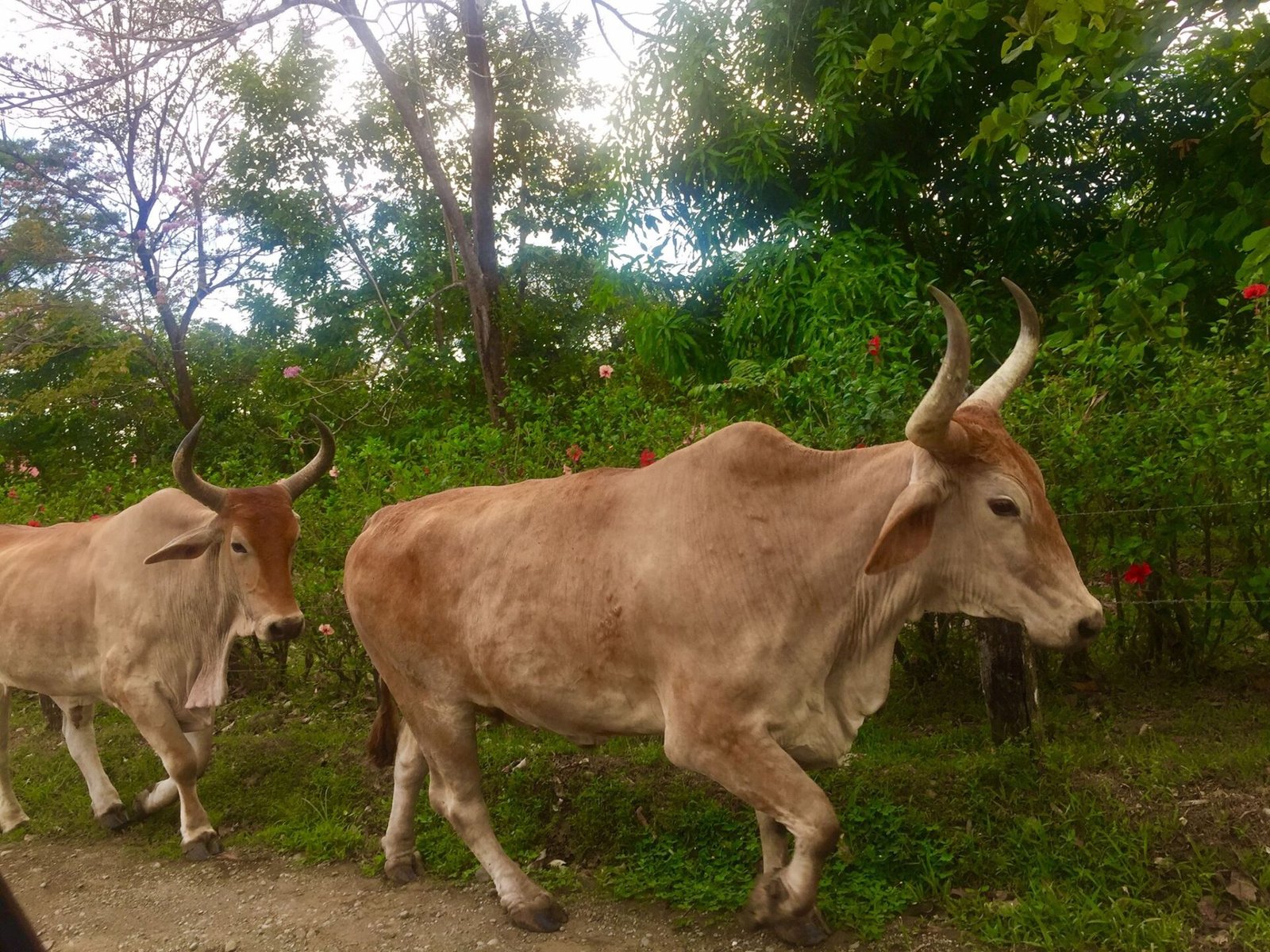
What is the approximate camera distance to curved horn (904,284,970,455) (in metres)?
3.02

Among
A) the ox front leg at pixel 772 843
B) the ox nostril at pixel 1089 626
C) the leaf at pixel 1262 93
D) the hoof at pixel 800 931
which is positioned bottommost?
the hoof at pixel 800 931

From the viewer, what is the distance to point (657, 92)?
8.88 meters

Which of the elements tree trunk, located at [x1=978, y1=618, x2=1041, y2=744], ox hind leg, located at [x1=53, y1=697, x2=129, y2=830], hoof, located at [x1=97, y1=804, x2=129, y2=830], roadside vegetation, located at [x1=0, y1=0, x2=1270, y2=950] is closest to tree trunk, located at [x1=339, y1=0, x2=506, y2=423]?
roadside vegetation, located at [x1=0, y1=0, x2=1270, y2=950]

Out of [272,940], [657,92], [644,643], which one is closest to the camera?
[644,643]

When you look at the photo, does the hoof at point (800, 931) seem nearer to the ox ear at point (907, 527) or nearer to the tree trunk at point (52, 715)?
the ox ear at point (907, 527)

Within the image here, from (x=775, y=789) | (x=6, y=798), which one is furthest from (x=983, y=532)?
(x=6, y=798)

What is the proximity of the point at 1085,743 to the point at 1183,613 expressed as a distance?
3.46ft

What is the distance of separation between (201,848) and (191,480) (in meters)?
1.85

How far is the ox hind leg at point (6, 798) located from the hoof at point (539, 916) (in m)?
3.62

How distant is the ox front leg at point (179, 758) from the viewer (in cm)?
509

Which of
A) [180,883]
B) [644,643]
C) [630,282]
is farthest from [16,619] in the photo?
[630,282]

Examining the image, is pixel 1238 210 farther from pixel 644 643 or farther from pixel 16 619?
pixel 16 619

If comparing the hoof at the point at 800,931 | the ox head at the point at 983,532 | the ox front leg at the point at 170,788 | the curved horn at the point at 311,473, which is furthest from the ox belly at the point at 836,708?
the ox front leg at the point at 170,788

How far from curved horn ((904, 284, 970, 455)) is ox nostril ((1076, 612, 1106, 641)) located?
0.68 metres
